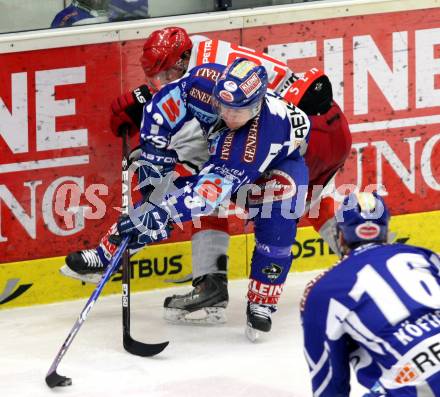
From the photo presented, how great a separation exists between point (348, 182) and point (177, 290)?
903 mm

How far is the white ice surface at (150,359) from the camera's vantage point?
14.7ft

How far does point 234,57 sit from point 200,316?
3.28 ft

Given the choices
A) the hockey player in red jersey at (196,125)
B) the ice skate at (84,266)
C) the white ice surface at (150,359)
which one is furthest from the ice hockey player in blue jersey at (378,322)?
the ice skate at (84,266)

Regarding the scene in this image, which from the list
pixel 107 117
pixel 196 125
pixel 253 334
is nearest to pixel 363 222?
pixel 253 334

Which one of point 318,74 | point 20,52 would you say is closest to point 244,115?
point 318,74

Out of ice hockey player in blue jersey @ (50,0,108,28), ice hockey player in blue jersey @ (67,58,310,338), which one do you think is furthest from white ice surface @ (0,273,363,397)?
ice hockey player in blue jersey @ (50,0,108,28)

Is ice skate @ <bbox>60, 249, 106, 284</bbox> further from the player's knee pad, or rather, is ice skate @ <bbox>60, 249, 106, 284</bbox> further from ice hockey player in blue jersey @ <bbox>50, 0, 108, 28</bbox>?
ice hockey player in blue jersey @ <bbox>50, 0, 108, 28</bbox>

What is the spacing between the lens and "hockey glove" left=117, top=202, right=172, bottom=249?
185 inches

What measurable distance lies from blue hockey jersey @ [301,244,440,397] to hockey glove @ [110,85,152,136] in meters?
2.33

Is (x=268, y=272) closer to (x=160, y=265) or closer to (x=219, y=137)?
(x=219, y=137)

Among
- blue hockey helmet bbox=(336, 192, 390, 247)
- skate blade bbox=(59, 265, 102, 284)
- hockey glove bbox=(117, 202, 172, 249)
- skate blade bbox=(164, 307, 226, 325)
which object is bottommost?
skate blade bbox=(164, 307, 226, 325)

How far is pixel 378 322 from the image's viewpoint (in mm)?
3035

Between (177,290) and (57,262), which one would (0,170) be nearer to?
(57,262)

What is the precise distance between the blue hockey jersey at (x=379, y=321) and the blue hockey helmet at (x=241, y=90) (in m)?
1.56
